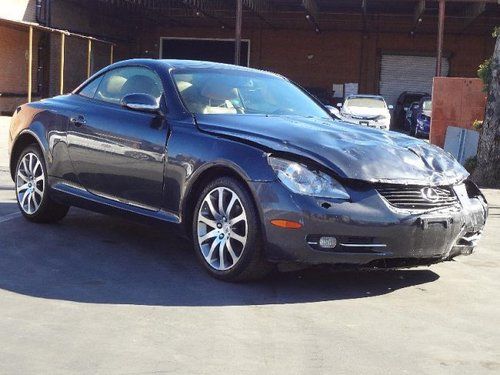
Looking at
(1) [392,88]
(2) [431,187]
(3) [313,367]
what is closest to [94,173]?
(2) [431,187]

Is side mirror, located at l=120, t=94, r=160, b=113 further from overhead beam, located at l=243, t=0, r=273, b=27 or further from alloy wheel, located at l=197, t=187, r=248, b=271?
overhead beam, located at l=243, t=0, r=273, b=27

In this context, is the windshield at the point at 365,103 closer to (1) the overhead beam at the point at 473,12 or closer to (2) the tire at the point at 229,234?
(1) the overhead beam at the point at 473,12

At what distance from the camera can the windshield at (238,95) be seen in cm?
649

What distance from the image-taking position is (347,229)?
5340mm

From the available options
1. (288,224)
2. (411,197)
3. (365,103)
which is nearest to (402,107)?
(365,103)

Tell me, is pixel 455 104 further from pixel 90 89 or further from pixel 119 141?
pixel 119 141

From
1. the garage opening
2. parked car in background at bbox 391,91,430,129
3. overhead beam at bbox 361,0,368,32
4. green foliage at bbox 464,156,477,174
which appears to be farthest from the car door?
the garage opening

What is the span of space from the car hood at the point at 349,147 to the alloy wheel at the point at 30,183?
2.08 meters

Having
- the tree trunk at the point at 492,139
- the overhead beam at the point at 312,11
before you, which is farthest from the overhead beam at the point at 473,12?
the tree trunk at the point at 492,139

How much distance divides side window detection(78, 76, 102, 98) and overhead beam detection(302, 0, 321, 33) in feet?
88.8

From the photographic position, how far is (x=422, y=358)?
4.34 meters

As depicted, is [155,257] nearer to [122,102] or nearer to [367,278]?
[122,102]

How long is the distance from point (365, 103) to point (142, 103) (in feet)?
75.1

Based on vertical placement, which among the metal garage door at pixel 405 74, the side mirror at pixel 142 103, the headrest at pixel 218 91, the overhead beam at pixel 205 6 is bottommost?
the side mirror at pixel 142 103
